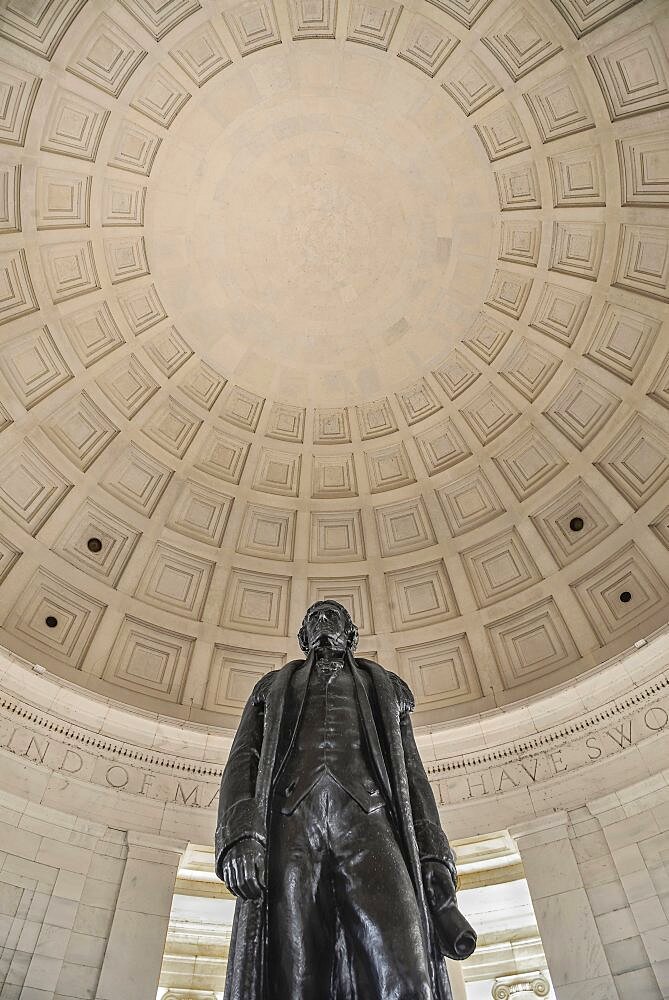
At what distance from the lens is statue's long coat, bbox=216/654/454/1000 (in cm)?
349

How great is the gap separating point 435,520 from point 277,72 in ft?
30.9

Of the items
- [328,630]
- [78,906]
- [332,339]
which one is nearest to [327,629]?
[328,630]

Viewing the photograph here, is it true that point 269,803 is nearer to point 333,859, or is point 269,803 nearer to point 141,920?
point 333,859

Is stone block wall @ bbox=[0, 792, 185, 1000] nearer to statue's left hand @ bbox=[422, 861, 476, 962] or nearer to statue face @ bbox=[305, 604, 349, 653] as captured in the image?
statue face @ bbox=[305, 604, 349, 653]

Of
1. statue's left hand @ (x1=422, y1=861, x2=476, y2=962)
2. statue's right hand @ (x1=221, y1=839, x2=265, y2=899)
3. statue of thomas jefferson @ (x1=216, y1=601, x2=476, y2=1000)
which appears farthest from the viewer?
statue's left hand @ (x1=422, y1=861, x2=476, y2=962)

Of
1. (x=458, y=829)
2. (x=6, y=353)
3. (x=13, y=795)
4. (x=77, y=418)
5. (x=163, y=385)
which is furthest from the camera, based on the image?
(x=163, y=385)

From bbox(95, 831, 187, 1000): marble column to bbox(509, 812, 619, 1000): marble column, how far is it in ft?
17.3

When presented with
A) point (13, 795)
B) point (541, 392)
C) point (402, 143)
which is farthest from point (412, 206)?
point (13, 795)

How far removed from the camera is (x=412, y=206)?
581 inches

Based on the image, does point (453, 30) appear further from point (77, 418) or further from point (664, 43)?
point (77, 418)

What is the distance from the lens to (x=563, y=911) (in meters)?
9.77

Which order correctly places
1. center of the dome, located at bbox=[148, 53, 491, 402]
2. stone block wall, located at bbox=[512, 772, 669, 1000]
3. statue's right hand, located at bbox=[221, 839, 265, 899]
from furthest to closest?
center of the dome, located at bbox=[148, 53, 491, 402]
stone block wall, located at bbox=[512, 772, 669, 1000]
statue's right hand, located at bbox=[221, 839, 265, 899]

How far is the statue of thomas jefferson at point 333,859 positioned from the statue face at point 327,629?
1.97 ft

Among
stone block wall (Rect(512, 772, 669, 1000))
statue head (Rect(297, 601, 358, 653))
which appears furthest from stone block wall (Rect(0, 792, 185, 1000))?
statue head (Rect(297, 601, 358, 653))
